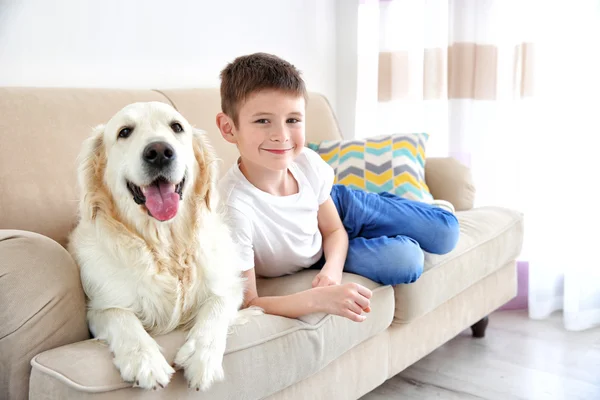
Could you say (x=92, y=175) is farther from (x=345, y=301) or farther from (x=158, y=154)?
(x=345, y=301)

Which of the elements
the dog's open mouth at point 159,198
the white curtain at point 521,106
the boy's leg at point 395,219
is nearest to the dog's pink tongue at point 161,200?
the dog's open mouth at point 159,198

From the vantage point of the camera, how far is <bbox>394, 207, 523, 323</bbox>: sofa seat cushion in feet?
6.07

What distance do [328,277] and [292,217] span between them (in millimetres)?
240

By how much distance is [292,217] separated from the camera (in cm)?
178

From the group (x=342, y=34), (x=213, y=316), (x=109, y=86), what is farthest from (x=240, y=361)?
→ (x=342, y=34)

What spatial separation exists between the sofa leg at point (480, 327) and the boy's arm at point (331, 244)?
96cm

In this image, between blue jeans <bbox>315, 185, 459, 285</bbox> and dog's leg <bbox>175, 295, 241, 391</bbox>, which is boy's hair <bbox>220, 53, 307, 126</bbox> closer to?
blue jeans <bbox>315, 185, 459, 285</bbox>

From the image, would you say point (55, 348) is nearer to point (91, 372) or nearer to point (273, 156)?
point (91, 372)

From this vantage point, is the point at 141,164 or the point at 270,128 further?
the point at 270,128

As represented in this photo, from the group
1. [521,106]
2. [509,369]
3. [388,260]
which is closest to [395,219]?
[388,260]

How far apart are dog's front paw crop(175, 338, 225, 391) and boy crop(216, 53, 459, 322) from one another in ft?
0.96

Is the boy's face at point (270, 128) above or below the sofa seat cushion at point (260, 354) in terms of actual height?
above

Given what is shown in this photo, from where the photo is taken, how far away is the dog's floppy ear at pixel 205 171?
1.48 meters

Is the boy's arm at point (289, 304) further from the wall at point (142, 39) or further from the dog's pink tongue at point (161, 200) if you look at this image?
the wall at point (142, 39)
